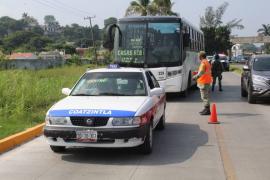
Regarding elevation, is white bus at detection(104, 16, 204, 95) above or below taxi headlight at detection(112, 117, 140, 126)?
above

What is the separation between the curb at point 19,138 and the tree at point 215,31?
6680 centimetres

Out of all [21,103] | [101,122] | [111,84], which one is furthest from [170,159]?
[21,103]

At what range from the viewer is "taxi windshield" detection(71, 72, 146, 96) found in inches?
358

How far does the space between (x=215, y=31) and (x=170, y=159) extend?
74733mm

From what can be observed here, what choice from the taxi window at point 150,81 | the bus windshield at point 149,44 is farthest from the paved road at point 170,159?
the bus windshield at point 149,44

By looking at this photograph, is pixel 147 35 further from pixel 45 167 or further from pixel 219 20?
pixel 219 20

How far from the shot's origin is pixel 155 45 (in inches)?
715

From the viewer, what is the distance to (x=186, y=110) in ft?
49.9

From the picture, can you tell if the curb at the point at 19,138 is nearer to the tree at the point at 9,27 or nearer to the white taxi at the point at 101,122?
the white taxi at the point at 101,122

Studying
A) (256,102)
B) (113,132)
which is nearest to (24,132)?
(113,132)

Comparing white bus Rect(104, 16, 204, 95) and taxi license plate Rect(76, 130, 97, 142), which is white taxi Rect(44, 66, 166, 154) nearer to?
taxi license plate Rect(76, 130, 97, 142)

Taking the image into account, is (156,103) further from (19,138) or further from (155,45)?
(155,45)

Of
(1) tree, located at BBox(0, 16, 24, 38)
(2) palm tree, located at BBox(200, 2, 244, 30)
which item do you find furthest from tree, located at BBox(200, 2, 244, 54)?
(1) tree, located at BBox(0, 16, 24, 38)

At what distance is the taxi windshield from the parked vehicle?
7661 mm
